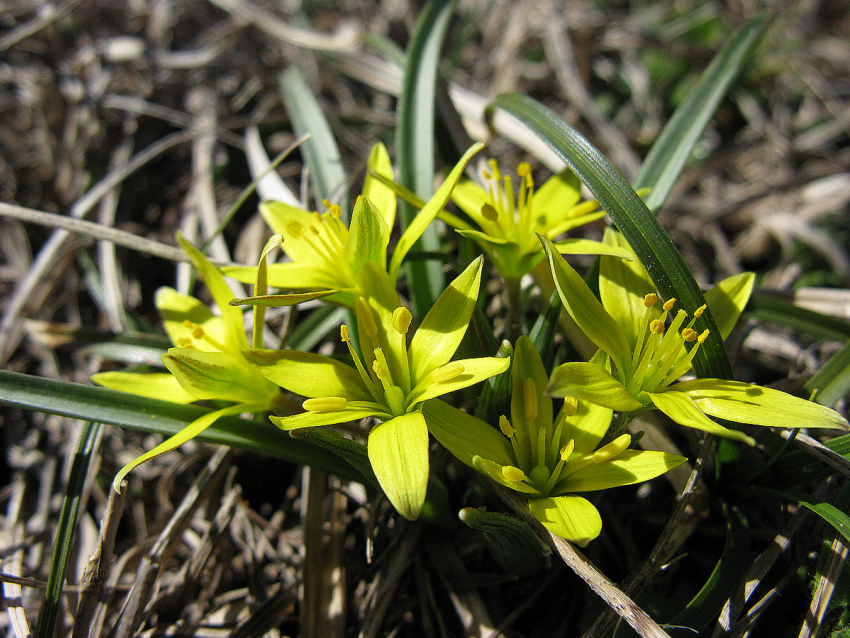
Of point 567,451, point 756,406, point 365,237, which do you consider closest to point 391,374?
point 365,237

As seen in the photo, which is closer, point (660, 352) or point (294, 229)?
point (660, 352)

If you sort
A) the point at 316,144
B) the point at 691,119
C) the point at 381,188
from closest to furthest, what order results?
the point at 381,188 < the point at 691,119 < the point at 316,144

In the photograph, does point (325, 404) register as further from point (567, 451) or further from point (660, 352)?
point (660, 352)

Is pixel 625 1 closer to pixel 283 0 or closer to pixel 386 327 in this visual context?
pixel 283 0

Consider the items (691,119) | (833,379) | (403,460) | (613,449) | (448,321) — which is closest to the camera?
(403,460)

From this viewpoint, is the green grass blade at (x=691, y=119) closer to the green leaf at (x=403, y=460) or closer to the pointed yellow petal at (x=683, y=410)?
the pointed yellow petal at (x=683, y=410)

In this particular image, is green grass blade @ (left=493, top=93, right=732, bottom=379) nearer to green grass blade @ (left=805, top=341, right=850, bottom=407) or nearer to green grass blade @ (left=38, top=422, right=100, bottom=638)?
green grass blade @ (left=805, top=341, right=850, bottom=407)

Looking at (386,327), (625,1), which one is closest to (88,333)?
(386,327)
